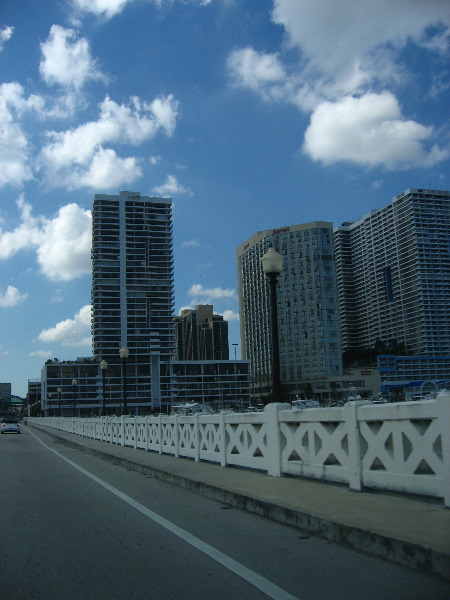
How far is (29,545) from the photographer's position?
7.28 m

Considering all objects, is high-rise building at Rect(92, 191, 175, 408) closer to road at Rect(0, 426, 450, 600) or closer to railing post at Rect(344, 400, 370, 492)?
road at Rect(0, 426, 450, 600)

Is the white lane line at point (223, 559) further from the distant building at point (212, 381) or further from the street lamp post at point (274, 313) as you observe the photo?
the distant building at point (212, 381)

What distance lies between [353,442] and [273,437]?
2837 mm

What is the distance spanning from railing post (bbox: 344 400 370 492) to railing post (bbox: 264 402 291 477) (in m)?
2.44

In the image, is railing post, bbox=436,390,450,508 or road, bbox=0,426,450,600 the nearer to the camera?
road, bbox=0,426,450,600

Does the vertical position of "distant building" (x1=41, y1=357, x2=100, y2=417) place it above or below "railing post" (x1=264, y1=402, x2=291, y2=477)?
above

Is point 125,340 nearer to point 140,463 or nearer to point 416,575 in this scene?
point 140,463

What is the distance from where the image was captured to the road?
5.30 metres

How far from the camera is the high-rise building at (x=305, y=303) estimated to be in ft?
616

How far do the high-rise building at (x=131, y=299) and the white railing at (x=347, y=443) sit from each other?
172 meters

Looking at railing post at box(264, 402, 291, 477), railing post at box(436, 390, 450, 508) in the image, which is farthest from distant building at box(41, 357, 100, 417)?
railing post at box(436, 390, 450, 508)

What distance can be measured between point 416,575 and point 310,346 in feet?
612

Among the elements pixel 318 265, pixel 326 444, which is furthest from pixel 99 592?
pixel 318 265

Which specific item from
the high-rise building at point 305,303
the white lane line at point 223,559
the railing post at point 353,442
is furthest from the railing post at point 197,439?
the high-rise building at point 305,303
